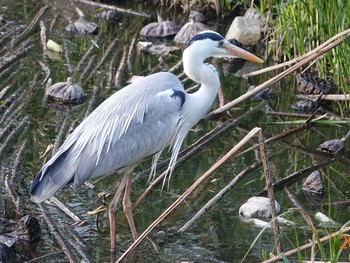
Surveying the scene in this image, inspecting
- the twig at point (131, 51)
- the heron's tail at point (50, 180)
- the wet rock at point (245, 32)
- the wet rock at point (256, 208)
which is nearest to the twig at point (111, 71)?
the twig at point (131, 51)

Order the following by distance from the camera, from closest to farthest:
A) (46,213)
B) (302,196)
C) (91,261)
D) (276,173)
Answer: (91,261) → (46,213) → (302,196) → (276,173)

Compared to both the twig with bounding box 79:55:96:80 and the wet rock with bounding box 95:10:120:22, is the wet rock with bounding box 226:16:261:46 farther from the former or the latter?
the wet rock with bounding box 95:10:120:22

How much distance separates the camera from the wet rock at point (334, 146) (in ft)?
20.4

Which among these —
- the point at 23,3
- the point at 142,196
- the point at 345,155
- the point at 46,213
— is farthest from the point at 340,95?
the point at 23,3

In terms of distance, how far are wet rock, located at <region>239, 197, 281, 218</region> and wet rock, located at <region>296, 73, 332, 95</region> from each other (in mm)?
2099

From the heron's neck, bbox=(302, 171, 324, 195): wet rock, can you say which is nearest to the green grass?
bbox=(302, 171, 324, 195): wet rock

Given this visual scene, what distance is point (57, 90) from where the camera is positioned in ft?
23.4

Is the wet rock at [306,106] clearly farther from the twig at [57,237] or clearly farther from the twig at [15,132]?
the twig at [57,237]

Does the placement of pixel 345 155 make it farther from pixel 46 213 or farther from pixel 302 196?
pixel 46 213

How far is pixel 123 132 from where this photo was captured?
505cm

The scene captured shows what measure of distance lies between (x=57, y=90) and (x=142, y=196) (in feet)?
6.92

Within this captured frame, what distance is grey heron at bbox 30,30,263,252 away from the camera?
16.0 ft

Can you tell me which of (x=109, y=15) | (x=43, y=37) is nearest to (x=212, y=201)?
(x=43, y=37)

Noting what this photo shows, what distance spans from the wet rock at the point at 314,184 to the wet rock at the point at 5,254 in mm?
1995
